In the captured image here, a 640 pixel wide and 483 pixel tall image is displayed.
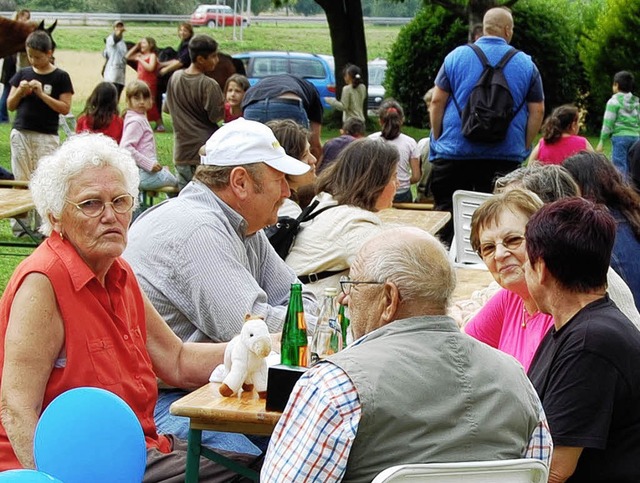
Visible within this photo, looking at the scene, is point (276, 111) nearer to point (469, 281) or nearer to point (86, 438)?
point (469, 281)

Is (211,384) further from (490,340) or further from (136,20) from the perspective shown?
(136,20)

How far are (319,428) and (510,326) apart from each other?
173 centimetres

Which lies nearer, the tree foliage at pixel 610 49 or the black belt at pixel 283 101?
the black belt at pixel 283 101

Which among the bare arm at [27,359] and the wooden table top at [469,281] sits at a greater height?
the bare arm at [27,359]

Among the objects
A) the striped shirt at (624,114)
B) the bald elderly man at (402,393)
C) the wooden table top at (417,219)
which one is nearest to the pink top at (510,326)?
the bald elderly man at (402,393)

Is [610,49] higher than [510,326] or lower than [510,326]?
lower

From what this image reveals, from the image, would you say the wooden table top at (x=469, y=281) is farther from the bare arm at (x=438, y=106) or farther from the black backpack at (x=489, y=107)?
the bare arm at (x=438, y=106)

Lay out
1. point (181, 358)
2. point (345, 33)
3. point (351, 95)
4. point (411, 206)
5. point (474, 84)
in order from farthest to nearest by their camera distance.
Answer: point (345, 33) < point (351, 95) < point (411, 206) < point (474, 84) < point (181, 358)

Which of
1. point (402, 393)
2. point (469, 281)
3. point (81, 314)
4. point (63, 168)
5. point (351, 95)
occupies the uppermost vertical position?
point (63, 168)

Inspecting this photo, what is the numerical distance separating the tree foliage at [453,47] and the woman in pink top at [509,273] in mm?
18954

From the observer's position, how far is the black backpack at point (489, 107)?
7.69 meters

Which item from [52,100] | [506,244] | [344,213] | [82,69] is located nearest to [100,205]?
[506,244]

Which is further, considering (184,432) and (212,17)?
(212,17)

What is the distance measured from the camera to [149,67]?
797 inches
